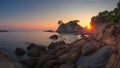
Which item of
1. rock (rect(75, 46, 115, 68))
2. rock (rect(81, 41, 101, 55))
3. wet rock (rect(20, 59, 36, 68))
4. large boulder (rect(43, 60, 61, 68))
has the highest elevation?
rock (rect(81, 41, 101, 55))

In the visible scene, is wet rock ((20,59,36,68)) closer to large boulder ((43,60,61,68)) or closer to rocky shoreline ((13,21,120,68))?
rocky shoreline ((13,21,120,68))

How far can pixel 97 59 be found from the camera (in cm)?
2445

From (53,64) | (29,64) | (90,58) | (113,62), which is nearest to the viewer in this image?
(113,62)

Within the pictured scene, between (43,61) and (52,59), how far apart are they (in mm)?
1438

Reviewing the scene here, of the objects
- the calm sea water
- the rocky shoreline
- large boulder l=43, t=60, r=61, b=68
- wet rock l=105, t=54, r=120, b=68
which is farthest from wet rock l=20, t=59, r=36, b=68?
wet rock l=105, t=54, r=120, b=68

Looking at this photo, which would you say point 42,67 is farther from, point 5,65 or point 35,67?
point 5,65

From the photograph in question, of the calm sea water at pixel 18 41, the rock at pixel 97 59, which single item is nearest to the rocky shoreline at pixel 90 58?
the rock at pixel 97 59

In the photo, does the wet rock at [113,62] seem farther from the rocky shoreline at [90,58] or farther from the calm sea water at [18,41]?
the calm sea water at [18,41]

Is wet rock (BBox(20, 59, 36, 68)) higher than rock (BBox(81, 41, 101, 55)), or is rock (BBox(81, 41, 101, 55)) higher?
rock (BBox(81, 41, 101, 55))

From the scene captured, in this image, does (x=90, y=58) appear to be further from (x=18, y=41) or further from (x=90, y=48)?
(x=18, y=41)

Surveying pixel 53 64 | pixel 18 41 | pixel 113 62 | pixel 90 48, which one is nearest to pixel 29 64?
pixel 53 64

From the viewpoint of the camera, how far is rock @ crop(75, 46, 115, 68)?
2359cm

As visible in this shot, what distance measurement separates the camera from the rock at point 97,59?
2359 cm

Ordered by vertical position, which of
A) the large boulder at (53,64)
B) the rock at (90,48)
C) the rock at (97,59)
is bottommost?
the large boulder at (53,64)
